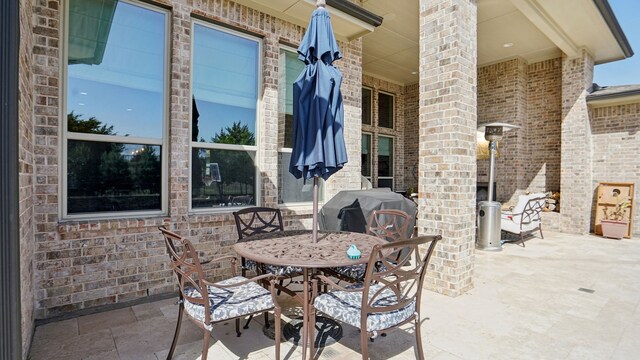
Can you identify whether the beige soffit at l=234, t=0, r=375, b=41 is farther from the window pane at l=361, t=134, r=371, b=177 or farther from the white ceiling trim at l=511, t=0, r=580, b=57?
the window pane at l=361, t=134, r=371, b=177

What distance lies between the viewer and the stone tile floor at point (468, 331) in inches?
94.5

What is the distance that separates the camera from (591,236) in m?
7.17

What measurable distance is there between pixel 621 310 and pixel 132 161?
5.22m

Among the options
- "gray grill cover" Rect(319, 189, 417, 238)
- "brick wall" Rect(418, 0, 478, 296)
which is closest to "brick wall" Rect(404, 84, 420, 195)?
"gray grill cover" Rect(319, 189, 417, 238)

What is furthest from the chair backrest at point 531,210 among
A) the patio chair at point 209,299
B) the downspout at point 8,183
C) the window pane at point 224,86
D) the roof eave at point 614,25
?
the downspout at point 8,183

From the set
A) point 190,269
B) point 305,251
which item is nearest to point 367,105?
point 305,251

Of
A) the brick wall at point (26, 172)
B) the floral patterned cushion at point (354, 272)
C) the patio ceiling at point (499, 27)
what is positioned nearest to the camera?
the brick wall at point (26, 172)

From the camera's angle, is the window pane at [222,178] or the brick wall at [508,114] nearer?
the window pane at [222,178]

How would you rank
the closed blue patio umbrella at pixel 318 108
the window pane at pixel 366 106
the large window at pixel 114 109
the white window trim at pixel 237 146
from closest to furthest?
the closed blue patio umbrella at pixel 318 108, the large window at pixel 114 109, the white window trim at pixel 237 146, the window pane at pixel 366 106

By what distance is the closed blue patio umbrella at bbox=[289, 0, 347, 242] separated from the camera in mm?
2568

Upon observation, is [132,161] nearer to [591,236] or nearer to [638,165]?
[591,236]

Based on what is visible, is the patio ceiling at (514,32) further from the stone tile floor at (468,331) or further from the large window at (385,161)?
the stone tile floor at (468,331)

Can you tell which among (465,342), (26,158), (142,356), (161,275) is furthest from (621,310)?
(26,158)

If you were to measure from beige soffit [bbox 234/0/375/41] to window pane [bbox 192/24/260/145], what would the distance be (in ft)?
1.48
